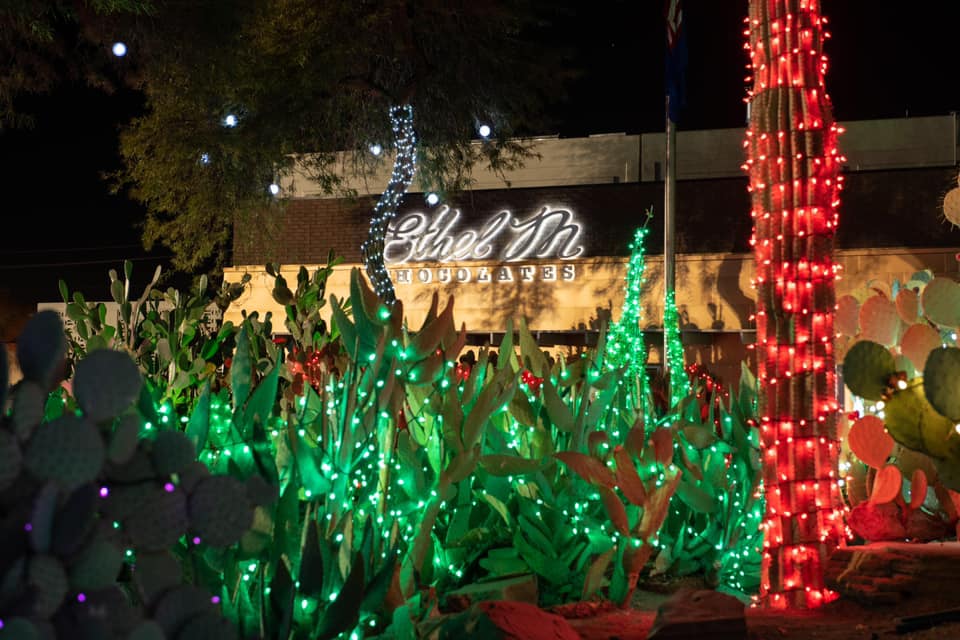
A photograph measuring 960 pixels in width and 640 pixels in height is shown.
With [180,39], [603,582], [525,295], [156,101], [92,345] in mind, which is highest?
[156,101]

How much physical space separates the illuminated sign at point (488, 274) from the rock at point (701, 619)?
20.4 meters

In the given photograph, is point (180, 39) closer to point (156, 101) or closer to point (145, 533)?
point (156, 101)

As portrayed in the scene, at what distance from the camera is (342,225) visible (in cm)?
2638

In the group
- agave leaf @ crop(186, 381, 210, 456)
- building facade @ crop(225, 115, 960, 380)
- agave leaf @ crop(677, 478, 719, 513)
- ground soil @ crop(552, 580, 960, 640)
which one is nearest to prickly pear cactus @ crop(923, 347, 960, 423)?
ground soil @ crop(552, 580, 960, 640)

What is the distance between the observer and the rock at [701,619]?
3.69 metres

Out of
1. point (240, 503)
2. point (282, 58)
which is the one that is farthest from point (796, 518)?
point (282, 58)

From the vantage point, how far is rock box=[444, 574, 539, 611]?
4634 mm

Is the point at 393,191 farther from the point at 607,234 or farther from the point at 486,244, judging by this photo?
the point at 607,234

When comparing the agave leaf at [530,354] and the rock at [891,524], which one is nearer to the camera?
the rock at [891,524]

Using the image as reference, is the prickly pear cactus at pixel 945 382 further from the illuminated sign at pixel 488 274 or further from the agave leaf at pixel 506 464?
the illuminated sign at pixel 488 274

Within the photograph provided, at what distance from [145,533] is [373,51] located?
17.7 m

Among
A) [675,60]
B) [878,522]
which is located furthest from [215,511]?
[675,60]

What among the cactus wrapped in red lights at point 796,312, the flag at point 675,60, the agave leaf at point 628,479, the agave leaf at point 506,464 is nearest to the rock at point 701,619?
the cactus wrapped in red lights at point 796,312

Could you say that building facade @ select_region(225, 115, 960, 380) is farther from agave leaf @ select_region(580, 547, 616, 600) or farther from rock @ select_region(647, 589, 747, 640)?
rock @ select_region(647, 589, 747, 640)
